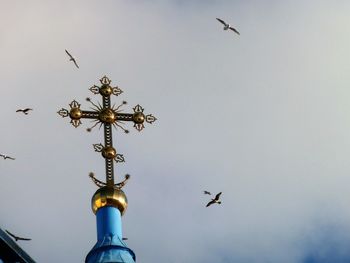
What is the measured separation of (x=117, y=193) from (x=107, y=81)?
3.58 metres

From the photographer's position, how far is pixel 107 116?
29.7m

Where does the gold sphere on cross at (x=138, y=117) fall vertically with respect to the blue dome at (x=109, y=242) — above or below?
above

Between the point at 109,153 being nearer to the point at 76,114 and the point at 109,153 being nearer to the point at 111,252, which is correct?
the point at 76,114

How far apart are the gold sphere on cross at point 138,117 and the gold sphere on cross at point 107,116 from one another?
1.63 feet

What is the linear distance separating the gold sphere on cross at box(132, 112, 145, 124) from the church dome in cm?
215

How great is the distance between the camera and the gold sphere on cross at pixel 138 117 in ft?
97.6

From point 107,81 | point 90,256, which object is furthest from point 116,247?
point 107,81

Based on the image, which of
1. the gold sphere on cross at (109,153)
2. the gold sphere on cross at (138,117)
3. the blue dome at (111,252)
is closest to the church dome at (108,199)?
the gold sphere on cross at (109,153)

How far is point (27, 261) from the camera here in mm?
30500

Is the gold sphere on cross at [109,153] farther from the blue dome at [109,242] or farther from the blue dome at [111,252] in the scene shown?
the blue dome at [111,252]

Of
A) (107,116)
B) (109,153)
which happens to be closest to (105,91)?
(107,116)

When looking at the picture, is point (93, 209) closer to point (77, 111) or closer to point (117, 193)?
point (117, 193)

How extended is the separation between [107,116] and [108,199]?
2.53 metres

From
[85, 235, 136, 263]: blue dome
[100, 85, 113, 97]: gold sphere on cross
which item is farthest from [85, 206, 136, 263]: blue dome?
[100, 85, 113, 97]: gold sphere on cross
